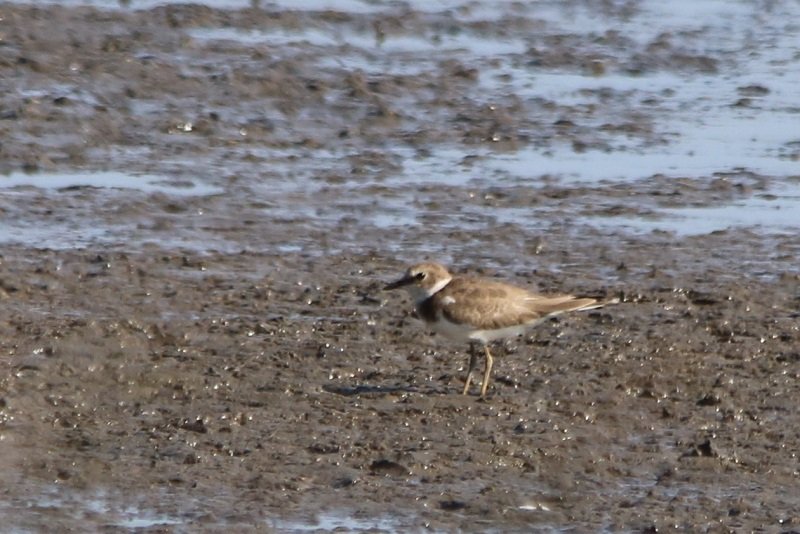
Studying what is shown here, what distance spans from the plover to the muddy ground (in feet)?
1.00

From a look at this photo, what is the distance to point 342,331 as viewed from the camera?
1029 cm

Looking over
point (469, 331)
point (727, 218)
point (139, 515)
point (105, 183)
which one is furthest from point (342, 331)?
point (727, 218)

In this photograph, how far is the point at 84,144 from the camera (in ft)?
43.9

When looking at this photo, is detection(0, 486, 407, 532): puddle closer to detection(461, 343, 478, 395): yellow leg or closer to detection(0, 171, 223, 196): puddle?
detection(461, 343, 478, 395): yellow leg

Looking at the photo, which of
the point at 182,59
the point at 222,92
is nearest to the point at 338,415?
the point at 222,92

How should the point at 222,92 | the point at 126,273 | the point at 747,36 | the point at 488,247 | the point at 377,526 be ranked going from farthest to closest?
the point at 747,36, the point at 222,92, the point at 488,247, the point at 126,273, the point at 377,526

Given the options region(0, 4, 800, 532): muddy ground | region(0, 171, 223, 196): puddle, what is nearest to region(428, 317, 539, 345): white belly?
region(0, 4, 800, 532): muddy ground

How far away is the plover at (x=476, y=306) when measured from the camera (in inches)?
373

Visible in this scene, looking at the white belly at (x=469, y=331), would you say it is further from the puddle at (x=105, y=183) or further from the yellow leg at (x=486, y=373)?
the puddle at (x=105, y=183)

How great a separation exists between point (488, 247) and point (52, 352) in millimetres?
3289

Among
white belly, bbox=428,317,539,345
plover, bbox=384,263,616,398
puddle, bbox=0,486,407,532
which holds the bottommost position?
puddle, bbox=0,486,407,532

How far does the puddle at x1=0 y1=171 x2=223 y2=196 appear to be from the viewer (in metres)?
12.4

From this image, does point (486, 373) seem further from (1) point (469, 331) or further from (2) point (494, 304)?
(2) point (494, 304)

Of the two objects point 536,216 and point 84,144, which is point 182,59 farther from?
point 536,216
